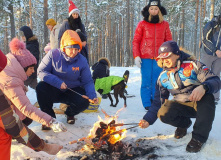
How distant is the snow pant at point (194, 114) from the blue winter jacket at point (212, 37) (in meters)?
2.64

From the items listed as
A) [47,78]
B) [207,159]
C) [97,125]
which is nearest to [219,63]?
[207,159]

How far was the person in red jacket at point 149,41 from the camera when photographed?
4.56 metres

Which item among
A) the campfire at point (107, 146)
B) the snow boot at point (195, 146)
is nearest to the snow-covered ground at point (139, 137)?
the snow boot at point (195, 146)

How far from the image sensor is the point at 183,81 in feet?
8.80

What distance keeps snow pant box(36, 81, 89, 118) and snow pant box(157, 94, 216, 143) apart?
4.46 ft

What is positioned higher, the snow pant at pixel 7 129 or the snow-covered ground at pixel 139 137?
the snow pant at pixel 7 129

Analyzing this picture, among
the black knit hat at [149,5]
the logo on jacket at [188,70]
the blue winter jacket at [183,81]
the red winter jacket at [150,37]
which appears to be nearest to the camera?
the blue winter jacket at [183,81]

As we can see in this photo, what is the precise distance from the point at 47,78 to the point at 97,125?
1.14 m

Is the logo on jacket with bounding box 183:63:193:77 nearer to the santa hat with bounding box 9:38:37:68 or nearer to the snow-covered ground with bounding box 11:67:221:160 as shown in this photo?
the snow-covered ground with bounding box 11:67:221:160

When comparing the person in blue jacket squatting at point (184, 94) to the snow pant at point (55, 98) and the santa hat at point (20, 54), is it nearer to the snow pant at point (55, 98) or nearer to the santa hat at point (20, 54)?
the snow pant at point (55, 98)

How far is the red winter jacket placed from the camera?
462 cm

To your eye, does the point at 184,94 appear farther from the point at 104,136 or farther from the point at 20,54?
the point at 20,54

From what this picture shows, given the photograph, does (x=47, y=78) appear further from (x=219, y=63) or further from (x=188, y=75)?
(x=219, y=63)

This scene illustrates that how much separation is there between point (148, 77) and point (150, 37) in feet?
3.13
